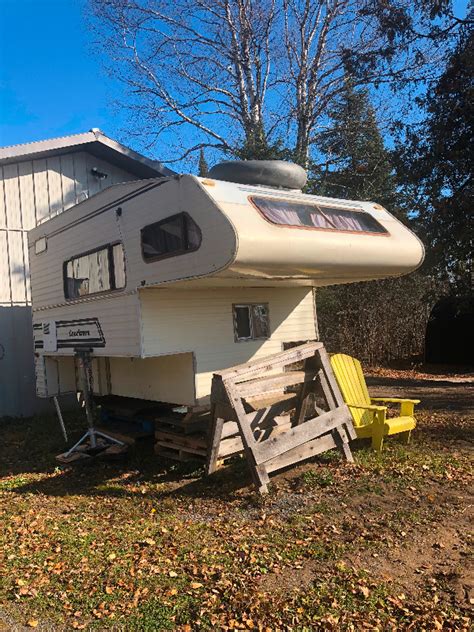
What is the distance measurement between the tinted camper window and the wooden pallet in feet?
4.60

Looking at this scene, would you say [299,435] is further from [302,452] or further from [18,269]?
[18,269]

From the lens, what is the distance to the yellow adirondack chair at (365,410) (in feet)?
20.4

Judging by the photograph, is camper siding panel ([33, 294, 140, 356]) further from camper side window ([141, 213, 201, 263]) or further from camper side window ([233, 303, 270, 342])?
camper side window ([233, 303, 270, 342])

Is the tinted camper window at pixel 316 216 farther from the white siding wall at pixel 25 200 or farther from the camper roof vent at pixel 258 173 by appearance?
the white siding wall at pixel 25 200

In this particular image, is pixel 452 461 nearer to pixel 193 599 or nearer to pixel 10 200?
pixel 193 599

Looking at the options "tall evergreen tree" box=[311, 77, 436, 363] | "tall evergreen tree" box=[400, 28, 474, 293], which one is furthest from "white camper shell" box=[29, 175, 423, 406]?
"tall evergreen tree" box=[311, 77, 436, 363]

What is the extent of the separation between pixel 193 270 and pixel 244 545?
248 centimetres

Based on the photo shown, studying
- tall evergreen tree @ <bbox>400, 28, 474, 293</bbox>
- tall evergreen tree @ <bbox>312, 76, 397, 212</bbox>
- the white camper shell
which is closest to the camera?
the white camper shell

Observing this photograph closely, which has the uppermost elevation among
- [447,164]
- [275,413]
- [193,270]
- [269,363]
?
[447,164]

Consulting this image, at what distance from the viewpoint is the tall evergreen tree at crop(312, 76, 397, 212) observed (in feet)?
48.8

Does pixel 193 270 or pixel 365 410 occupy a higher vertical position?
pixel 193 270

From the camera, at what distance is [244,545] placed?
409 centimetres

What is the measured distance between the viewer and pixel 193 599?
3.35m

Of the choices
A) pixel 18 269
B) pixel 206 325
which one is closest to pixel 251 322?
pixel 206 325
